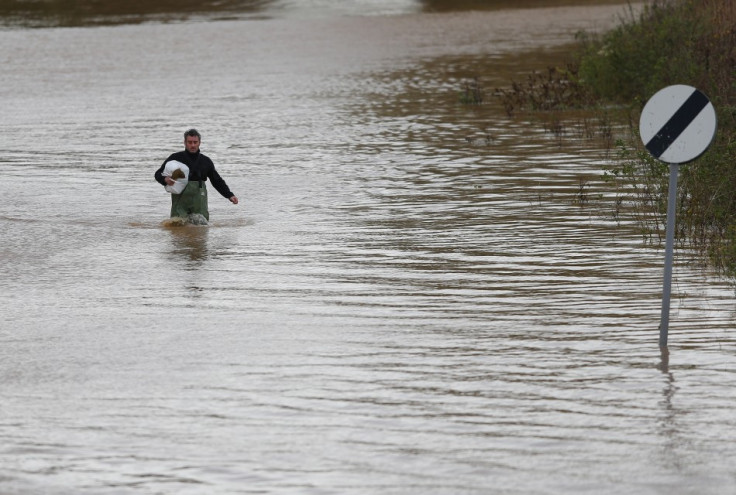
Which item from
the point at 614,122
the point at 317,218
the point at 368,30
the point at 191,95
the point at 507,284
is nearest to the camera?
the point at 507,284

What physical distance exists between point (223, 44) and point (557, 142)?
84.1 feet

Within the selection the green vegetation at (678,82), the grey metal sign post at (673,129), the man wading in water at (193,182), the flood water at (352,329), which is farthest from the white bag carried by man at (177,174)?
the grey metal sign post at (673,129)

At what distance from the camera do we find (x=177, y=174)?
14133mm

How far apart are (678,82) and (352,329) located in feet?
42.8

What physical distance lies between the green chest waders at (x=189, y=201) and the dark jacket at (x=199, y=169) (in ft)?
0.36

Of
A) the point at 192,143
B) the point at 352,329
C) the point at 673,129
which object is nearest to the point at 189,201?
the point at 192,143

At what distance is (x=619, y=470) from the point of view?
6.51 m

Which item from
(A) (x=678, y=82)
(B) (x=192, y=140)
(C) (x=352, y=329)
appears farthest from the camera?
(A) (x=678, y=82)

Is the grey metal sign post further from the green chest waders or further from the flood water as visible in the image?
the green chest waders

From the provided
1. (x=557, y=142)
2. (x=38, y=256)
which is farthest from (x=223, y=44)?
(x=38, y=256)

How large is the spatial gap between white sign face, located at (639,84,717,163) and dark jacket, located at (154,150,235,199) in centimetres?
621

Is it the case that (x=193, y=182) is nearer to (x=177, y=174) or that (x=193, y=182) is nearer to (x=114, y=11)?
(x=177, y=174)

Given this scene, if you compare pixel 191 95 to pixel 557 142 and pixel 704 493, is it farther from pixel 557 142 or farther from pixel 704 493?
pixel 704 493

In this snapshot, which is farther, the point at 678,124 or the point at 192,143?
the point at 192,143
